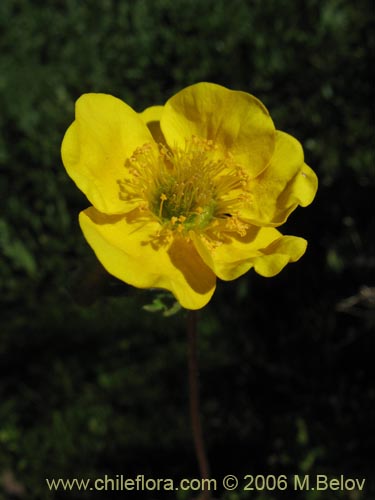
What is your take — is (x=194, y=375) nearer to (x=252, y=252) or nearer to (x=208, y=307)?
(x=252, y=252)

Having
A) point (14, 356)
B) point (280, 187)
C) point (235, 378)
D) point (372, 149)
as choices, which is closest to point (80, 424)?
point (14, 356)

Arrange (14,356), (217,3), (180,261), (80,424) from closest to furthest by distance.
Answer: (180,261) → (80,424) → (14,356) → (217,3)

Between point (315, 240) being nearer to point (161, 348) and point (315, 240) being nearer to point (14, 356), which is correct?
point (161, 348)

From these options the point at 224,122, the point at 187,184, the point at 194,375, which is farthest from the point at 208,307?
the point at 224,122

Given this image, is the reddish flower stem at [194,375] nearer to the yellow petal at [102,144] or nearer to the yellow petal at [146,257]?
the yellow petal at [146,257]

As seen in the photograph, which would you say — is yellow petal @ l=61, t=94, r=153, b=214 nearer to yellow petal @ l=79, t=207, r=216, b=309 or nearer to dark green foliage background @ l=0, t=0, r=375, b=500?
yellow petal @ l=79, t=207, r=216, b=309

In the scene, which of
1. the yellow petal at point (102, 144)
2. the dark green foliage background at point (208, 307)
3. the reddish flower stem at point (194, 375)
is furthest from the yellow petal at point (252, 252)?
the dark green foliage background at point (208, 307)
